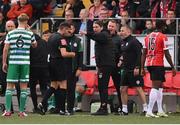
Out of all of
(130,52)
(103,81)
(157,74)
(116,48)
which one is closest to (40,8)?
(116,48)

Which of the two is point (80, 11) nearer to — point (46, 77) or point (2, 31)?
point (2, 31)

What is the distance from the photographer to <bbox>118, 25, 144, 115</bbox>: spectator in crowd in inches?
708

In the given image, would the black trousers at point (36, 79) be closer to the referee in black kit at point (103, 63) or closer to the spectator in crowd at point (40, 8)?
the referee in black kit at point (103, 63)

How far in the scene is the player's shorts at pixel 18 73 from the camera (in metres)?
16.7

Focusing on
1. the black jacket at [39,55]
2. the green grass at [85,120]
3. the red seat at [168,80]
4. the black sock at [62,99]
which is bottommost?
the green grass at [85,120]

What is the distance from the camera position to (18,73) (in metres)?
16.8

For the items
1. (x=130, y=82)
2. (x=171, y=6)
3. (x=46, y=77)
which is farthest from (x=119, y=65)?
(x=171, y=6)

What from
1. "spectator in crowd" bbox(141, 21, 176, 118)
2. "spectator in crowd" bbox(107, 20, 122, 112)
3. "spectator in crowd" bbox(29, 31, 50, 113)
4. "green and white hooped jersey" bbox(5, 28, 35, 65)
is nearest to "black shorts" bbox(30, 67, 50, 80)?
"spectator in crowd" bbox(29, 31, 50, 113)

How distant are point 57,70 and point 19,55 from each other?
43.6 inches

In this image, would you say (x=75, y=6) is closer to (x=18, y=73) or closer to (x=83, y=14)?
(x=83, y=14)

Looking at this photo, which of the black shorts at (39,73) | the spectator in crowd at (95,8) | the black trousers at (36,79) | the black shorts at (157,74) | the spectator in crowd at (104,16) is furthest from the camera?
the spectator in crowd at (95,8)

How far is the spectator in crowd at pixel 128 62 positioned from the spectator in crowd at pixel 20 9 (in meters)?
5.04

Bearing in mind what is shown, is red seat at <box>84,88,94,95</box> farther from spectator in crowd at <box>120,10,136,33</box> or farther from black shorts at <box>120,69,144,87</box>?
spectator in crowd at <box>120,10,136,33</box>

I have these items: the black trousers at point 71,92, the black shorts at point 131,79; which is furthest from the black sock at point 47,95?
the black shorts at point 131,79
